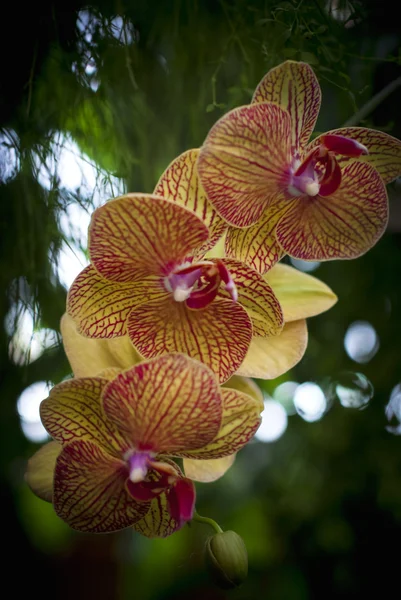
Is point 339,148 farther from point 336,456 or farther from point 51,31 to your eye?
point 336,456

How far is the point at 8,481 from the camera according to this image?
62cm

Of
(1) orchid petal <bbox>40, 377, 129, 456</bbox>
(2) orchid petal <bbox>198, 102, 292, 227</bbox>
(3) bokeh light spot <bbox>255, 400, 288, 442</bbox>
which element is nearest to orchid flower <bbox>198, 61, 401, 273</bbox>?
(2) orchid petal <bbox>198, 102, 292, 227</bbox>

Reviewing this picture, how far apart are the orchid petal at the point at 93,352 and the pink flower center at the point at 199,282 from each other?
0.05 metres

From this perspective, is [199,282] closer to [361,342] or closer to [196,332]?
[196,332]

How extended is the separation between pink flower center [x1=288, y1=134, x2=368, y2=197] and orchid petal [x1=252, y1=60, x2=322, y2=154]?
0.06ft

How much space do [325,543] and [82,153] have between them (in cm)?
52

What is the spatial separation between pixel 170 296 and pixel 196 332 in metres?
0.02

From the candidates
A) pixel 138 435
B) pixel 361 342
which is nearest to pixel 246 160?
pixel 138 435

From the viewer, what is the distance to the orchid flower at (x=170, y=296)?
251 millimetres

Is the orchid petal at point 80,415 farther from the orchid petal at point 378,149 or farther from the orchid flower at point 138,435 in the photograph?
the orchid petal at point 378,149

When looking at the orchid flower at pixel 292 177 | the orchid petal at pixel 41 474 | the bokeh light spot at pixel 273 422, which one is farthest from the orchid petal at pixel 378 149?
the bokeh light spot at pixel 273 422

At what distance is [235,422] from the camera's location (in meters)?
0.26

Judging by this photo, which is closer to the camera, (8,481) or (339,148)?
(339,148)

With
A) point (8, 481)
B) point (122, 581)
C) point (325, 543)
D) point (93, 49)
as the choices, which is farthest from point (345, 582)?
point (93, 49)
